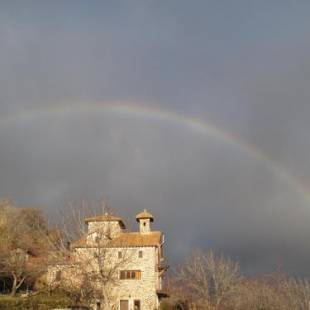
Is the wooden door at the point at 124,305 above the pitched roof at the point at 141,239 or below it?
below

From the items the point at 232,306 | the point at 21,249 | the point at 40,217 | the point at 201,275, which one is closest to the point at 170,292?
the point at 201,275

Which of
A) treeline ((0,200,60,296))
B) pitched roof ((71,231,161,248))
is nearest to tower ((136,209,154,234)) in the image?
pitched roof ((71,231,161,248))

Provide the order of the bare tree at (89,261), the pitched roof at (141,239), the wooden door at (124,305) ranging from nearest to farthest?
the bare tree at (89,261) < the wooden door at (124,305) < the pitched roof at (141,239)

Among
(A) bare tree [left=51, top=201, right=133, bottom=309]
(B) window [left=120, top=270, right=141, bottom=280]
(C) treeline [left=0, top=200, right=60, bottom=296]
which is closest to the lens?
(A) bare tree [left=51, top=201, right=133, bottom=309]

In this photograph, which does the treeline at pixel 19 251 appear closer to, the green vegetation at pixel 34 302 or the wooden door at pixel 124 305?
the green vegetation at pixel 34 302

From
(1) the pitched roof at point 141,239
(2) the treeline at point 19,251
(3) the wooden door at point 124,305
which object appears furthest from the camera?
(1) the pitched roof at point 141,239

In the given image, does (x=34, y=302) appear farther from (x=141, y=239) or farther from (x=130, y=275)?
(x=141, y=239)

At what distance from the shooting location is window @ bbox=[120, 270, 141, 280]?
59.4 meters

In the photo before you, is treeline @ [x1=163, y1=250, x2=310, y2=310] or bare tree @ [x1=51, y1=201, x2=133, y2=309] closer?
bare tree @ [x1=51, y1=201, x2=133, y2=309]

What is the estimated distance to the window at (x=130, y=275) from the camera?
195ft

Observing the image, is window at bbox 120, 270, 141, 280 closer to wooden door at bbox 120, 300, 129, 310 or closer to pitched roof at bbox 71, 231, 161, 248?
wooden door at bbox 120, 300, 129, 310

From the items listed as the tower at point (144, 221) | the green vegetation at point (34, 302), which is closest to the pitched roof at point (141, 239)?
the tower at point (144, 221)

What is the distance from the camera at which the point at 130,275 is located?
59562mm

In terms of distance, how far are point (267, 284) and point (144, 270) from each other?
29583 mm
